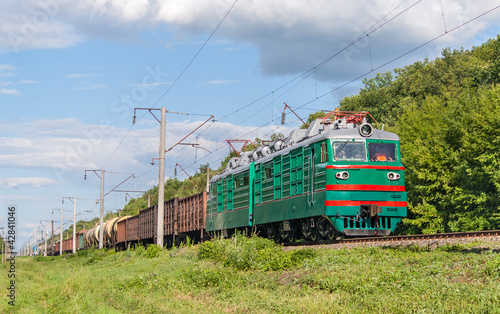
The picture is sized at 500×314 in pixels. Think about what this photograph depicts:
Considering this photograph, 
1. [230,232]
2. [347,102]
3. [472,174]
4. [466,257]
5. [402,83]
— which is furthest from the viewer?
[347,102]

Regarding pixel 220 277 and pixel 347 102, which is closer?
pixel 220 277

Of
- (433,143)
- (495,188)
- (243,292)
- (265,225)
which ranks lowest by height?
(243,292)

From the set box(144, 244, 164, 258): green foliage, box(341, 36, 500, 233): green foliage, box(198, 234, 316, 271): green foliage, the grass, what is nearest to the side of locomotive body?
box(198, 234, 316, 271): green foliage

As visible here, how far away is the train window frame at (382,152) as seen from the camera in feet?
65.2

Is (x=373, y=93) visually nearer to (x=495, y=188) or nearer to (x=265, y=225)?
(x=495, y=188)

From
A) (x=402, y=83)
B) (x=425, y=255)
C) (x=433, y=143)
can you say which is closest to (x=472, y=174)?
(x=433, y=143)

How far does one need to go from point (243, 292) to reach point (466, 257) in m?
4.91

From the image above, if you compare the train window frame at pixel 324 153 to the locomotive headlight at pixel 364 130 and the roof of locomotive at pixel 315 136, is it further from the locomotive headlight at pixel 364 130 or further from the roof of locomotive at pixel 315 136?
the locomotive headlight at pixel 364 130

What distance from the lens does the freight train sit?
19.2 m

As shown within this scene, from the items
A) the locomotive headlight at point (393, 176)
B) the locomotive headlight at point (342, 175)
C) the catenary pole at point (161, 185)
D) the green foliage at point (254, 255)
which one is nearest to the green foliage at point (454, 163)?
the locomotive headlight at point (393, 176)

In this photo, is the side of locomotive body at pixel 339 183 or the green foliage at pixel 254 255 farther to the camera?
the side of locomotive body at pixel 339 183

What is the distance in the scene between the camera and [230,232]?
98.5 feet

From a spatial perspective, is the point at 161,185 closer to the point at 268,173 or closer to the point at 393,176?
the point at 268,173

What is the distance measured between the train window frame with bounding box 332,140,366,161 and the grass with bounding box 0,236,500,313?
155 inches
